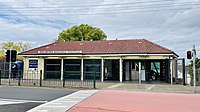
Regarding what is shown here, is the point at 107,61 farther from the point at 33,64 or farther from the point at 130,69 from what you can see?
the point at 33,64

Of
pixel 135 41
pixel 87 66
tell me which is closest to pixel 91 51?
pixel 87 66

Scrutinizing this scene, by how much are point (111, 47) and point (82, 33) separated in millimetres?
22546

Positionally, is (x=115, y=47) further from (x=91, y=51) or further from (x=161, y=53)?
(x=161, y=53)

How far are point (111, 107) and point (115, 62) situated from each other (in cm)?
1970

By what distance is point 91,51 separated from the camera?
2919 cm

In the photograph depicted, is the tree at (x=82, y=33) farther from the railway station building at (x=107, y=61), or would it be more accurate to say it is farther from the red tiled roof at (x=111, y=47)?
the railway station building at (x=107, y=61)

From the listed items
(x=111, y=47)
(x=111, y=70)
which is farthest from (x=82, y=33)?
(x=111, y=70)

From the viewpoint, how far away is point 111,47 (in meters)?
30.0

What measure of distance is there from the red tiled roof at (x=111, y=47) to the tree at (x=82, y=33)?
699 inches

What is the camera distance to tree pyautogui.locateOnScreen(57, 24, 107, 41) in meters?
51.3

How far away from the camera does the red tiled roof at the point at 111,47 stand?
89.5 ft

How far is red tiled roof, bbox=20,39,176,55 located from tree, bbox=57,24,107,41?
17.8 metres

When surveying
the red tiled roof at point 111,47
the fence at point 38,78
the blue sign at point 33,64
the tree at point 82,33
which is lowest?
the fence at point 38,78

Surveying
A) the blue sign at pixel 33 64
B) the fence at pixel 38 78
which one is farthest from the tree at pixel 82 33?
the fence at pixel 38 78
